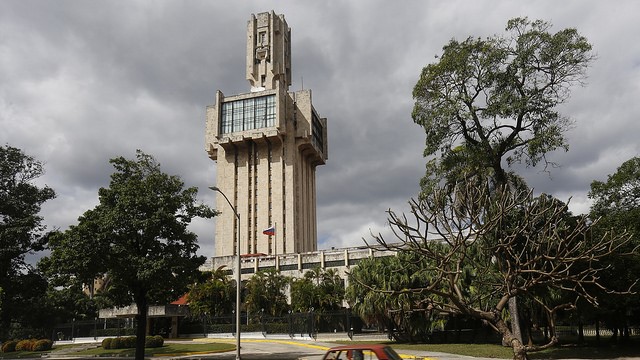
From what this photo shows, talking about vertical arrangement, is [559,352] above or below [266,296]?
below

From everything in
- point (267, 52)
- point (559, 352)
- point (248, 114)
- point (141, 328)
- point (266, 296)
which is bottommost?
point (559, 352)

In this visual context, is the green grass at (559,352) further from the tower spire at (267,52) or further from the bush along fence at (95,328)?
the tower spire at (267,52)

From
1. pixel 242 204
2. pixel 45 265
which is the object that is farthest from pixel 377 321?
pixel 242 204

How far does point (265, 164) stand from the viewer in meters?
96.4

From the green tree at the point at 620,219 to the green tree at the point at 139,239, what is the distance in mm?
22639

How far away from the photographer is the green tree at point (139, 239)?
26562 mm

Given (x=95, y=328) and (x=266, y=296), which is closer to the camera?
(x=95, y=328)

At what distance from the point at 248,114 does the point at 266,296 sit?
1916 inches

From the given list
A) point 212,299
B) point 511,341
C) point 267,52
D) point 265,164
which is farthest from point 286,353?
point 267,52

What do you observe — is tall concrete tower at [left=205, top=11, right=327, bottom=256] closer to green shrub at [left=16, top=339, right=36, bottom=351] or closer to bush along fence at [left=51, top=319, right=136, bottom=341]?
bush along fence at [left=51, top=319, right=136, bottom=341]

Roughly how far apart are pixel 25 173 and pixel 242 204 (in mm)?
48100

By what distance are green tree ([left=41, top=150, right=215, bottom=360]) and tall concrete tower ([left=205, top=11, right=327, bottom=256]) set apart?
61889 millimetres

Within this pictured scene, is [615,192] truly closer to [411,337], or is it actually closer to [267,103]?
[411,337]

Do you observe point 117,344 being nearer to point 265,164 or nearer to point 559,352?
point 559,352
